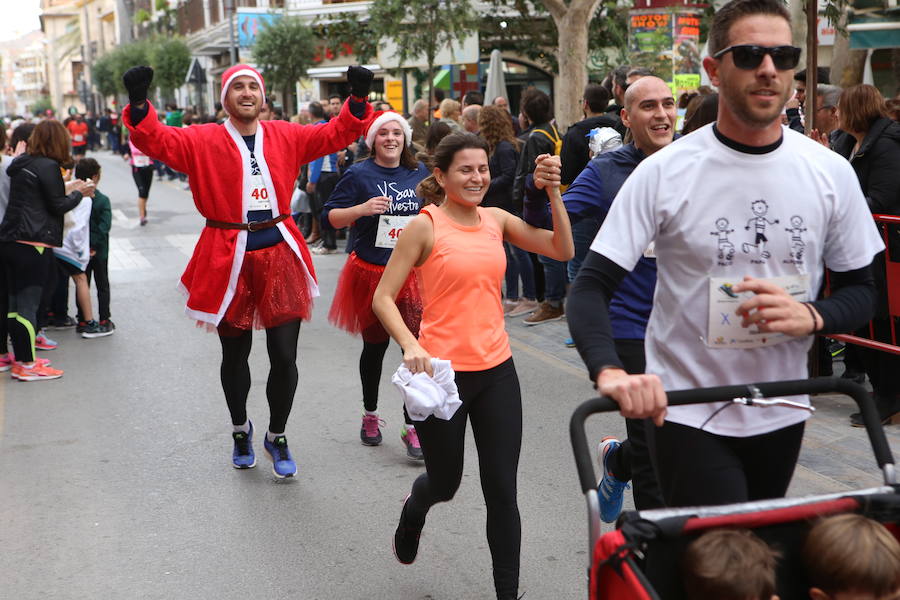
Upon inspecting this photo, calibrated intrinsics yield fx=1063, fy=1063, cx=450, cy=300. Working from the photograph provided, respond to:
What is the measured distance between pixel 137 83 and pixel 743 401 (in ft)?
11.7

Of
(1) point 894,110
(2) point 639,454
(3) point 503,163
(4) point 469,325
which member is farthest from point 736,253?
(3) point 503,163

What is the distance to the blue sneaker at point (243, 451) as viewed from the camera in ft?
18.5

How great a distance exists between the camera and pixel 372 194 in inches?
228

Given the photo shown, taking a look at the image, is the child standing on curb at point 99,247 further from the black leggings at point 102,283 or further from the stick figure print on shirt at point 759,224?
the stick figure print on shirt at point 759,224

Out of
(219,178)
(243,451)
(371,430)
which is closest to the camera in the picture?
(219,178)

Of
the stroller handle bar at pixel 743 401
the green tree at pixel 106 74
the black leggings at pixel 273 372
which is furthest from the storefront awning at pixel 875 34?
the green tree at pixel 106 74

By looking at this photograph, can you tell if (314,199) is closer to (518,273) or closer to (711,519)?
(518,273)

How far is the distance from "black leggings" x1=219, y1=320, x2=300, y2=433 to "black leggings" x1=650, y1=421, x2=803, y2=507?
2.92 metres

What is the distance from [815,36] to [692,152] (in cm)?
559

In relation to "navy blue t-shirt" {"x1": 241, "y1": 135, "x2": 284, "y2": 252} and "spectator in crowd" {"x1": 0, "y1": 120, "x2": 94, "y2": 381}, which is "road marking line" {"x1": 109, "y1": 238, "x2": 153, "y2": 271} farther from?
Answer: "navy blue t-shirt" {"x1": 241, "y1": 135, "x2": 284, "y2": 252}

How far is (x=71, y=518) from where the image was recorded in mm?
5000

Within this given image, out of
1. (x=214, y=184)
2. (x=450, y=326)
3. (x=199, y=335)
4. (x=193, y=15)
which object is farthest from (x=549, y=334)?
(x=193, y=15)

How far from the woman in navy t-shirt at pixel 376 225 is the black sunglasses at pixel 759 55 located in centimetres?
336

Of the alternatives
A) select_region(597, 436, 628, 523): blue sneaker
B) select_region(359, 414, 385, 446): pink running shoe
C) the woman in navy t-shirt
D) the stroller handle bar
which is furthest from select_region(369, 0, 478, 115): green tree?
the stroller handle bar
